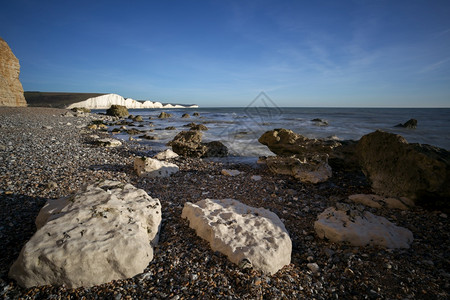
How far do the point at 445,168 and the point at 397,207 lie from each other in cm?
104

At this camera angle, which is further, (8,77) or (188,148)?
(8,77)

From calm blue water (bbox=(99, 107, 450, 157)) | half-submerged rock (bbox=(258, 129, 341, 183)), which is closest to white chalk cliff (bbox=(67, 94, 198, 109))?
calm blue water (bbox=(99, 107, 450, 157))

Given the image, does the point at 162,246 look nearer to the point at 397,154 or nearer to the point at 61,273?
the point at 61,273

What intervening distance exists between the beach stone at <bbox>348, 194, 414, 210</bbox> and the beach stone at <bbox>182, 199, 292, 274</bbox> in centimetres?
232

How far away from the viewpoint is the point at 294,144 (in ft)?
24.3

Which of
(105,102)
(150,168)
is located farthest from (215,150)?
(105,102)

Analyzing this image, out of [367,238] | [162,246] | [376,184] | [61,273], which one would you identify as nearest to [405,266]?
[367,238]

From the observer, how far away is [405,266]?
2357 mm

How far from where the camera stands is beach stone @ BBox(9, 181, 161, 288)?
1.88 metres

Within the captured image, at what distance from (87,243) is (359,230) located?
3.44m

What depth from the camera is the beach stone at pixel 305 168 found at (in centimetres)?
521

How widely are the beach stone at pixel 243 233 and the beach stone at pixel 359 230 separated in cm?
69

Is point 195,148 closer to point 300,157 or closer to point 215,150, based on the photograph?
point 215,150

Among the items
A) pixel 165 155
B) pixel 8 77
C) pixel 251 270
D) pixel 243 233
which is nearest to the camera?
pixel 251 270
